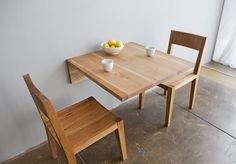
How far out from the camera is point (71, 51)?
1591 millimetres

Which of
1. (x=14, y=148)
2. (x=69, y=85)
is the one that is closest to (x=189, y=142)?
(x=69, y=85)

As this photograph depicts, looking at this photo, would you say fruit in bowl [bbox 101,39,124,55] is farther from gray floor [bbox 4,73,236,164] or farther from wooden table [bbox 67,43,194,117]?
gray floor [bbox 4,73,236,164]

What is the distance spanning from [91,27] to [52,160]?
118 cm

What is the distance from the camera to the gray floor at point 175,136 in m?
1.58

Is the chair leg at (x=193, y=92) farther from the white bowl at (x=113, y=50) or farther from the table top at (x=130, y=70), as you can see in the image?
the white bowl at (x=113, y=50)

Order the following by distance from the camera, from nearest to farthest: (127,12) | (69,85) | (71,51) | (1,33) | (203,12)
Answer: (1,33) < (71,51) < (69,85) < (127,12) < (203,12)

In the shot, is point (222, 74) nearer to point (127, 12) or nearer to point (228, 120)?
point (228, 120)

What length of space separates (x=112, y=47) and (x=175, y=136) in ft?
3.29

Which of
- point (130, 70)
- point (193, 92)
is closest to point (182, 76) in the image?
point (193, 92)

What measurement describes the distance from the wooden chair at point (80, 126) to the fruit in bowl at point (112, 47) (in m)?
0.44

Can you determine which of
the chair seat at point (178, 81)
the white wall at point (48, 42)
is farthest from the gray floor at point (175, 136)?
the chair seat at point (178, 81)

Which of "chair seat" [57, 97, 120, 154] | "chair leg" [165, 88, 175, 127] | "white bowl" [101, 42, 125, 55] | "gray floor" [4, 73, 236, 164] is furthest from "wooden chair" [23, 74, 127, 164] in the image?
"chair leg" [165, 88, 175, 127]

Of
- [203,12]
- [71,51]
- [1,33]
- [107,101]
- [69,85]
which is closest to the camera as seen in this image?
[1,33]

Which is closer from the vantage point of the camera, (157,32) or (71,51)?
(71,51)
